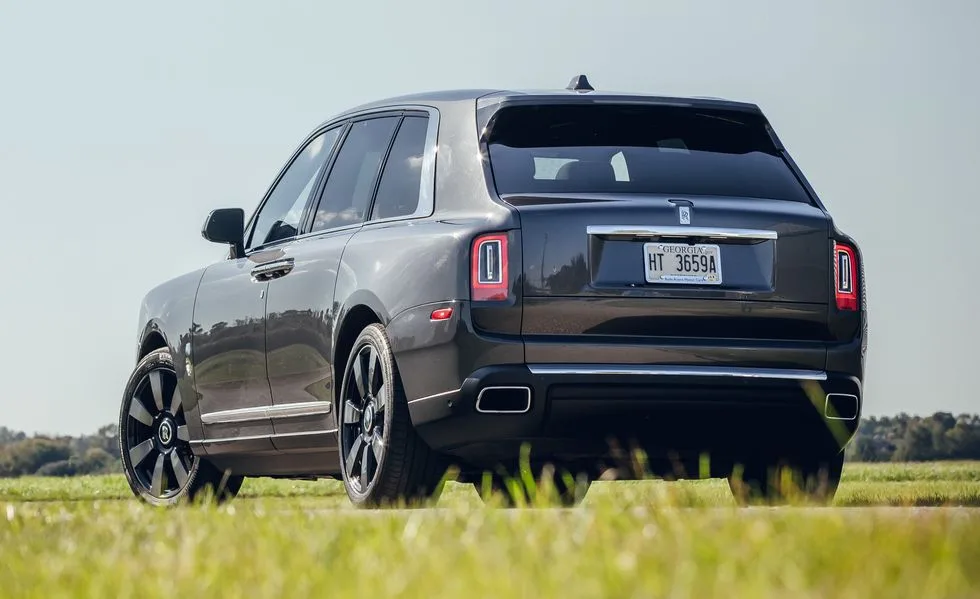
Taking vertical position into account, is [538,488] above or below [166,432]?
above

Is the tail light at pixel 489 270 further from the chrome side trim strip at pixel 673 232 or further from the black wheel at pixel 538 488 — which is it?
the black wheel at pixel 538 488

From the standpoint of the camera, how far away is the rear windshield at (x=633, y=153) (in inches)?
326

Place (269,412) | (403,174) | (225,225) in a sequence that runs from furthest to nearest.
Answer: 1. (225,225)
2. (269,412)
3. (403,174)

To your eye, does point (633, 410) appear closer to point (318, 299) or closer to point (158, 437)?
point (318, 299)

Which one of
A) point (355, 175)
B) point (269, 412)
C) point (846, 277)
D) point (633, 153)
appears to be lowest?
point (269, 412)

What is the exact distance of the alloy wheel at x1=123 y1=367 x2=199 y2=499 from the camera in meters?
11.2

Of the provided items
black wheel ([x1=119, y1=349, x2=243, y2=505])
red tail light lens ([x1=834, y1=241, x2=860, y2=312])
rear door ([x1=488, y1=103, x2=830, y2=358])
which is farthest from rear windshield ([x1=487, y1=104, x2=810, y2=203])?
black wheel ([x1=119, y1=349, x2=243, y2=505])

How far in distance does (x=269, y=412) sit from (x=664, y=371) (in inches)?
104

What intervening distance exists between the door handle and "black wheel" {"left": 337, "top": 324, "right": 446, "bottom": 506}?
1.02 m

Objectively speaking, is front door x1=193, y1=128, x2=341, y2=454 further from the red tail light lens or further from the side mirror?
the red tail light lens

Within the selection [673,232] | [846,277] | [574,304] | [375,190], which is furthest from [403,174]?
[846,277]

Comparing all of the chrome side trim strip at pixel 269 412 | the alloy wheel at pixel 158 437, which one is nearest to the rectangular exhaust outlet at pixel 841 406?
the chrome side trim strip at pixel 269 412

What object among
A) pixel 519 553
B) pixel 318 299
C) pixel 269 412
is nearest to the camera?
pixel 519 553

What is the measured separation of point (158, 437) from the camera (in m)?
11.5
